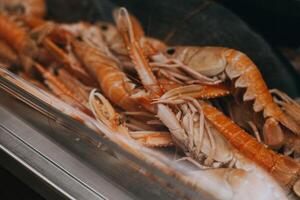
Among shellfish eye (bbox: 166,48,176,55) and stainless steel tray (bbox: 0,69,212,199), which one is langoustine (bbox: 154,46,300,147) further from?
stainless steel tray (bbox: 0,69,212,199)

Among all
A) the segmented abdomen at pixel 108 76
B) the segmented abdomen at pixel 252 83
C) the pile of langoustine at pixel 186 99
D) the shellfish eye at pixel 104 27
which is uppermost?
the segmented abdomen at pixel 252 83

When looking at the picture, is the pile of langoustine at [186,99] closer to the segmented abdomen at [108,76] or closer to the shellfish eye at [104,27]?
the segmented abdomen at [108,76]

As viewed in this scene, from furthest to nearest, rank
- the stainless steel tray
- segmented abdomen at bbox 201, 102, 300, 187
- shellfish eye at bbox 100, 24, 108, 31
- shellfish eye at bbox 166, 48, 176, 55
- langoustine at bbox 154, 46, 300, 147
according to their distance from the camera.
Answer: shellfish eye at bbox 100, 24, 108, 31
shellfish eye at bbox 166, 48, 176, 55
langoustine at bbox 154, 46, 300, 147
segmented abdomen at bbox 201, 102, 300, 187
the stainless steel tray

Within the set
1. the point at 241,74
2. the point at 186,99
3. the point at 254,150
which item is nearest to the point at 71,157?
the point at 186,99

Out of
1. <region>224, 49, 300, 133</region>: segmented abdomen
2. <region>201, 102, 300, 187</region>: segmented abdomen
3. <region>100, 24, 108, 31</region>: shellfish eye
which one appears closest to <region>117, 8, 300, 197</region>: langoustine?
<region>201, 102, 300, 187</region>: segmented abdomen

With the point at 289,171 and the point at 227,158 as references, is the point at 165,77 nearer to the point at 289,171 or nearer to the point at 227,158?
the point at 227,158

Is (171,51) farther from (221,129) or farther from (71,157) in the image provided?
(71,157)

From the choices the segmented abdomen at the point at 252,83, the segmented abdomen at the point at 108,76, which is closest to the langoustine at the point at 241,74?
the segmented abdomen at the point at 252,83
